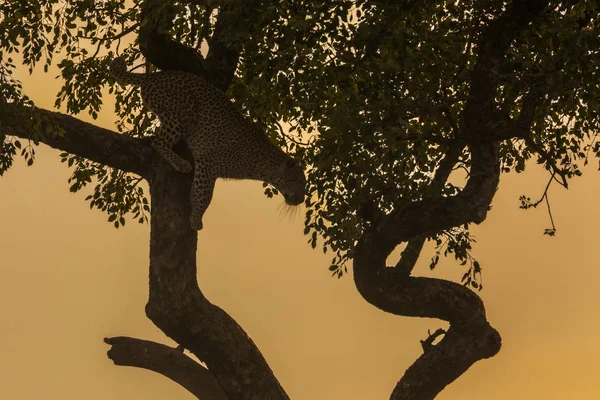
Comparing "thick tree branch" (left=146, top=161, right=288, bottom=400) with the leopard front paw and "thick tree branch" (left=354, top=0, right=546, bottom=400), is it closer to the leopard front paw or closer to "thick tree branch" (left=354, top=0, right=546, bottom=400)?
the leopard front paw

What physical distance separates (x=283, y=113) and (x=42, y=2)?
3.45 m

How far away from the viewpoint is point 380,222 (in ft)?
38.1

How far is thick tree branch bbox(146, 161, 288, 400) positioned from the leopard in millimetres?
196

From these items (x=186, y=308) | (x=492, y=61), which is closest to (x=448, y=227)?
(x=492, y=61)

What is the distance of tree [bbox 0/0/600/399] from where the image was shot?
980 cm

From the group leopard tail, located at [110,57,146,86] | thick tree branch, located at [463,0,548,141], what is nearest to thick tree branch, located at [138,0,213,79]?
leopard tail, located at [110,57,146,86]

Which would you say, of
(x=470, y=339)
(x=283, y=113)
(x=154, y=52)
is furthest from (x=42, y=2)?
(x=470, y=339)

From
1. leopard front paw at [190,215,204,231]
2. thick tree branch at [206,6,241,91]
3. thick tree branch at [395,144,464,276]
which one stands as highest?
thick tree branch at [206,6,241,91]

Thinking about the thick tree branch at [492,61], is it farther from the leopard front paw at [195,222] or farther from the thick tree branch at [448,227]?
the leopard front paw at [195,222]

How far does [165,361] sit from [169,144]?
3.15 metres

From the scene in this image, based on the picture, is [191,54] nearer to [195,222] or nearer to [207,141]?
[207,141]

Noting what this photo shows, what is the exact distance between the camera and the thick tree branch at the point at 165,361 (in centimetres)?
1301

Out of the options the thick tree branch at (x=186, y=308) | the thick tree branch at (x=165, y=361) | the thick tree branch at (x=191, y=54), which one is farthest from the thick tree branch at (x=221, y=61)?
the thick tree branch at (x=165, y=361)

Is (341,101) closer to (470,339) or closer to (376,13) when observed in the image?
(376,13)
